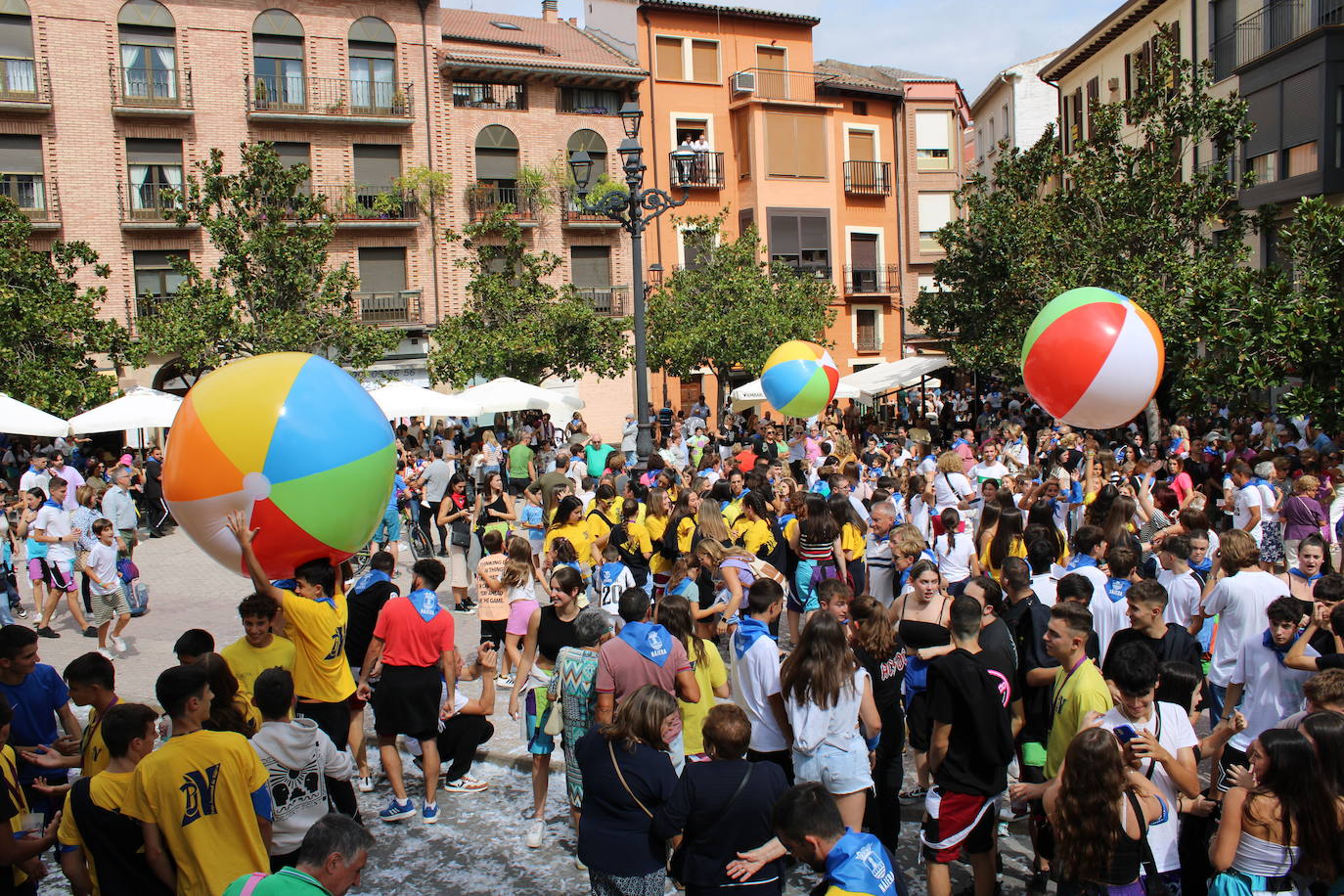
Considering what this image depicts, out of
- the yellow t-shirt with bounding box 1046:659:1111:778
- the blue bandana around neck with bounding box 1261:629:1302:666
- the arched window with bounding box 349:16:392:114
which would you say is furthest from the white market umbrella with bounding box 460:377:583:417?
the yellow t-shirt with bounding box 1046:659:1111:778

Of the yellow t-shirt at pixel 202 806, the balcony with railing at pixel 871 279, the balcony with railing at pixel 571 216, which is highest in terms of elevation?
the balcony with railing at pixel 571 216

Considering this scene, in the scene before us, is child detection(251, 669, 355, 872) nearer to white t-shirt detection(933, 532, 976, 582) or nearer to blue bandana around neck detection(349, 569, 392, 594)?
blue bandana around neck detection(349, 569, 392, 594)

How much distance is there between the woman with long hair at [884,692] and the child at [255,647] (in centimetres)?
286

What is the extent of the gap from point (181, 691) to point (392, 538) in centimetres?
785

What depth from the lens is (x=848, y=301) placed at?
3634 cm

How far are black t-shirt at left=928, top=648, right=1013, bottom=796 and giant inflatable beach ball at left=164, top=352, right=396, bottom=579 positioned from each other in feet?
8.88

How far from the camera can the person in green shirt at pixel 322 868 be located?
3.08 m

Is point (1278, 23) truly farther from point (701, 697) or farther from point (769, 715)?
point (769, 715)

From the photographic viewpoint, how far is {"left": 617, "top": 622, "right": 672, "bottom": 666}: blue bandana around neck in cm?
517

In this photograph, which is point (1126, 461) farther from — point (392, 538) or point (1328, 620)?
point (392, 538)

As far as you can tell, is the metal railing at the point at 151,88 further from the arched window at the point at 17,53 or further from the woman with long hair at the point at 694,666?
the woman with long hair at the point at 694,666

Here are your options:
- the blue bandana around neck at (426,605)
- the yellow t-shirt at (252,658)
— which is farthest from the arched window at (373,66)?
the yellow t-shirt at (252,658)

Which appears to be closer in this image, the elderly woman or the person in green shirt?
the person in green shirt

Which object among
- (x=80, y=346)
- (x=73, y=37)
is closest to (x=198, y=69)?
(x=73, y=37)
